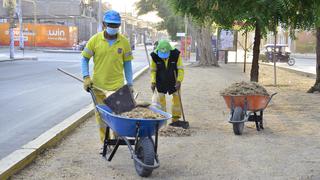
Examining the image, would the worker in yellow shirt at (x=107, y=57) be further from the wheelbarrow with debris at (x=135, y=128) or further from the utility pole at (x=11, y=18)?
the utility pole at (x=11, y=18)

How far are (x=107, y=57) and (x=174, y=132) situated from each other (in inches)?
87.8

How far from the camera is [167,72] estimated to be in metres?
8.98

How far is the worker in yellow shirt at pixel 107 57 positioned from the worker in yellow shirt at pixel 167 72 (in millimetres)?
1626

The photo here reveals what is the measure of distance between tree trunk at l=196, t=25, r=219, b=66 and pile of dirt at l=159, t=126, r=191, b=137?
23117 mm

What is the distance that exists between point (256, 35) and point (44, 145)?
6980mm

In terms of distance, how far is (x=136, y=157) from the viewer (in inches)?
241

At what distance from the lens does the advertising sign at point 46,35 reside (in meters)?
64.6

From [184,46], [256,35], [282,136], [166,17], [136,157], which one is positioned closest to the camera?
[136,157]

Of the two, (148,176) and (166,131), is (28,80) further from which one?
(148,176)

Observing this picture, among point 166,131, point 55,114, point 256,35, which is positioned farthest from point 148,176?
point 256,35

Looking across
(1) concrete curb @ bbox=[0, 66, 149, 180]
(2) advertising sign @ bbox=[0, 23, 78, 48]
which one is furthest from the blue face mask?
(2) advertising sign @ bbox=[0, 23, 78, 48]

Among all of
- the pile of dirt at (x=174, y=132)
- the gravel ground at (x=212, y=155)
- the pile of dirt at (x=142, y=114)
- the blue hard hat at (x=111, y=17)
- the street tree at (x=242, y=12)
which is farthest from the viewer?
the street tree at (x=242, y=12)

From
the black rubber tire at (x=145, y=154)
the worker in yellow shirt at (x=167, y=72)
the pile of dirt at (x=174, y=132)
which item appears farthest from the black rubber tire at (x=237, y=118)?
the black rubber tire at (x=145, y=154)

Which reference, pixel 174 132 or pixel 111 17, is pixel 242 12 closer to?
A: pixel 174 132
